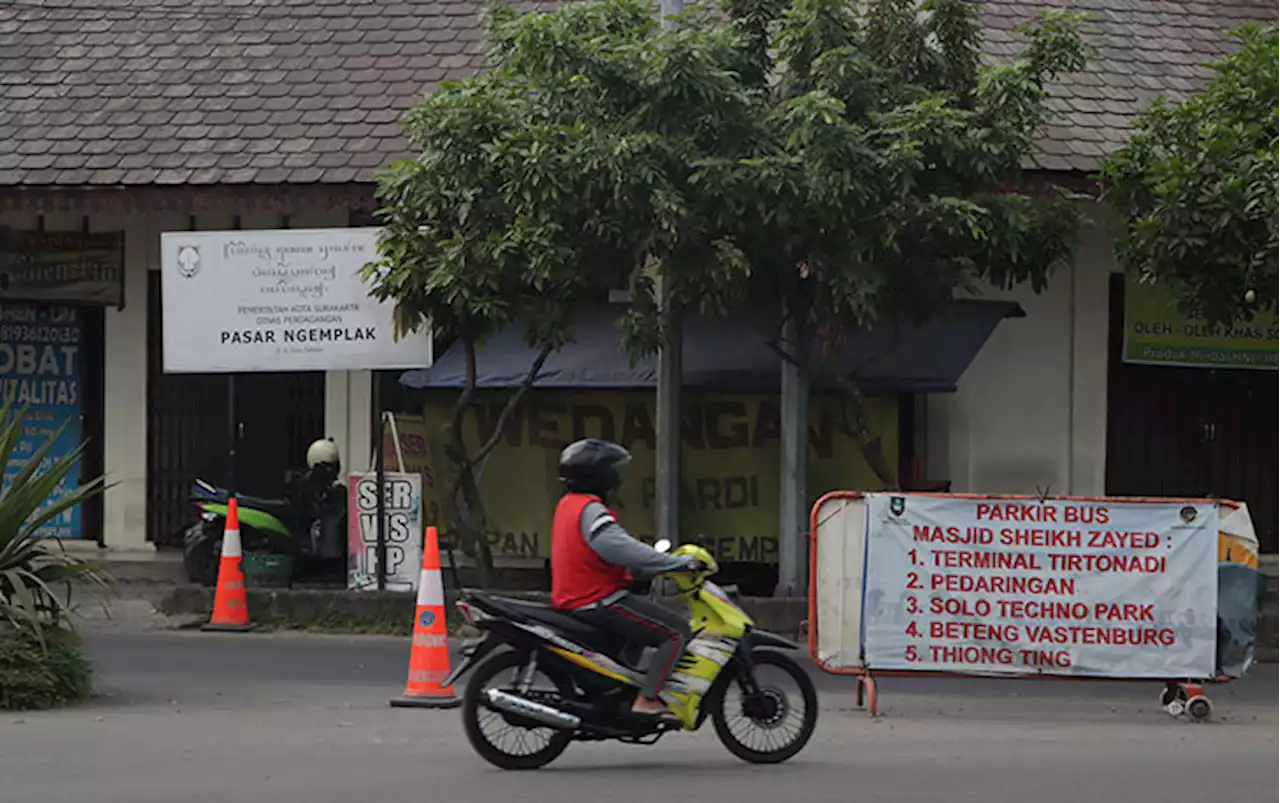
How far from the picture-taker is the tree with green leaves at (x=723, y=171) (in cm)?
1407

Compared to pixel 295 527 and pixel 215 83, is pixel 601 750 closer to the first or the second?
pixel 295 527

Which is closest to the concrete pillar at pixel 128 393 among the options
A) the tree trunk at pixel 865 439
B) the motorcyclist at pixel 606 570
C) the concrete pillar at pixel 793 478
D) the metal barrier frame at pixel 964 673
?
the concrete pillar at pixel 793 478

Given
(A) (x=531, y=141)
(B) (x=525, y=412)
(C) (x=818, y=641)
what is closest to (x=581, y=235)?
(A) (x=531, y=141)

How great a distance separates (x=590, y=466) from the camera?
30.3 feet

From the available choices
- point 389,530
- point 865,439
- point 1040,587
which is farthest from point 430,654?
point 865,439

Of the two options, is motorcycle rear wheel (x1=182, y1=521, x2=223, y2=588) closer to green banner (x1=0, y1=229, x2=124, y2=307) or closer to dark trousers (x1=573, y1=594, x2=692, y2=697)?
green banner (x1=0, y1=229, x2=124, y2=307)

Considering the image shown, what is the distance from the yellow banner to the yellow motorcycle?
7.45 metres

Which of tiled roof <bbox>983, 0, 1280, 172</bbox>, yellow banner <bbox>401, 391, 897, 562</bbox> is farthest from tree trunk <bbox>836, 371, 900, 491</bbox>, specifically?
tiled roof <bbox>983, 0, 1280, 172</bbox>

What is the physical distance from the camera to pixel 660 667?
8992mm

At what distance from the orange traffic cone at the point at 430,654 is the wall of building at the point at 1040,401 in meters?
7.28

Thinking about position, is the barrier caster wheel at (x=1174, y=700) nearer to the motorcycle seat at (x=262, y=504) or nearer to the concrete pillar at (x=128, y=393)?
the motorcycle seat at (x=262, y=504)

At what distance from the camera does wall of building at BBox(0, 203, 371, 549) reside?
18.3 m

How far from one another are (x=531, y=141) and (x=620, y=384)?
Result: 257 centimetres

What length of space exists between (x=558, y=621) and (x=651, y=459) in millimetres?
8189
